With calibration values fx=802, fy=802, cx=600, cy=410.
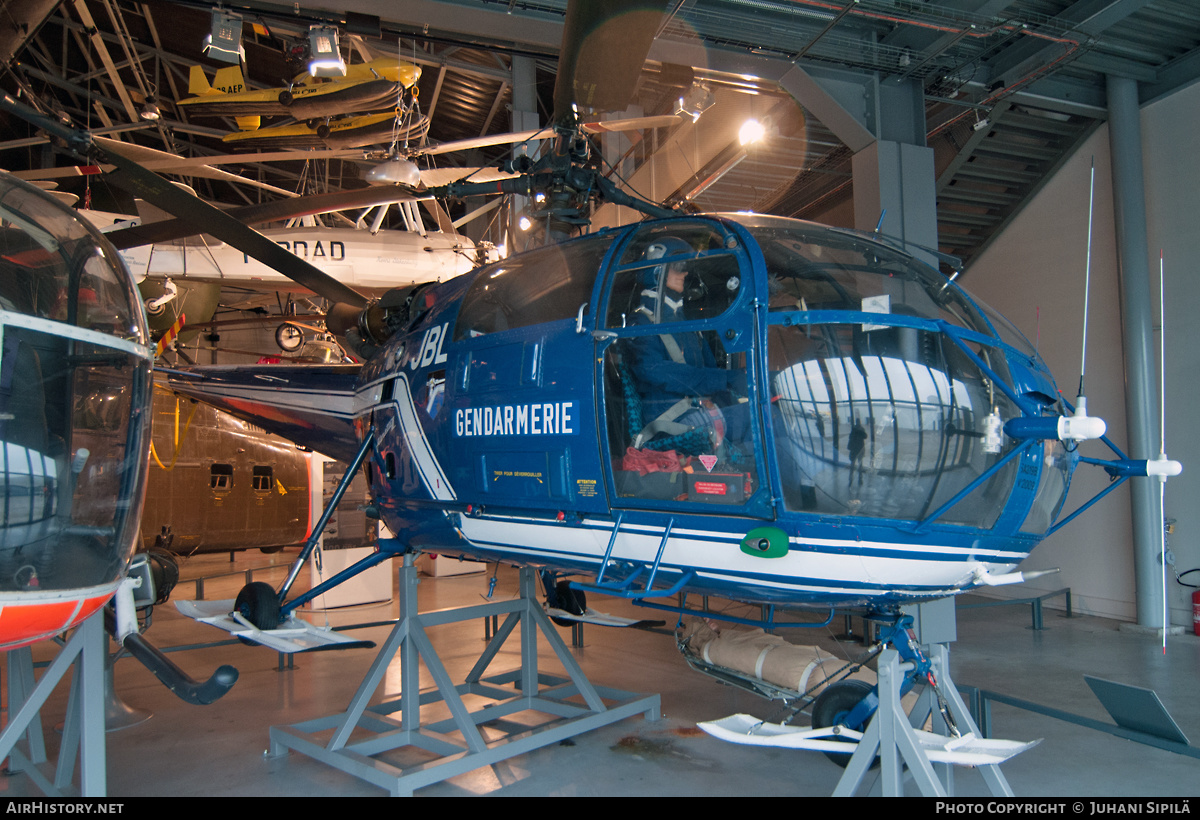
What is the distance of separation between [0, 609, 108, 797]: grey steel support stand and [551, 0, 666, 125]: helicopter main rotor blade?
11.8 feet

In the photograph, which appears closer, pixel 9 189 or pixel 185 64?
pixel 9 189

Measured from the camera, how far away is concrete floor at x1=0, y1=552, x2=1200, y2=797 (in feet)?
15.7

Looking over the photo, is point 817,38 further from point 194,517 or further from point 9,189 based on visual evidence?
point 194,517

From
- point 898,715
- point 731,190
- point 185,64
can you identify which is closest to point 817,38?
point 731,190

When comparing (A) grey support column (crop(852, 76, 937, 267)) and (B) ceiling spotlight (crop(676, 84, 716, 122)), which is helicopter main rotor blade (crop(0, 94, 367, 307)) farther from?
(A) grey support column (crop(852, 76, 937, 267))

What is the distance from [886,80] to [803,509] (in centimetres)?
622

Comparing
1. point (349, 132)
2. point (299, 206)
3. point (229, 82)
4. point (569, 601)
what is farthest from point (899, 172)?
A: point (229, 82)

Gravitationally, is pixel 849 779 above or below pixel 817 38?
below

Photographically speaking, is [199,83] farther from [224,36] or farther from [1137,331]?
[1137,331]

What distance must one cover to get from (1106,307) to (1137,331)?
925mm

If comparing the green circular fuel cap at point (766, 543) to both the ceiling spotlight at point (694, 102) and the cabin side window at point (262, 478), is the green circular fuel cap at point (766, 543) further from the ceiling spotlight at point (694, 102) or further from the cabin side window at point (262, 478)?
the cabin side window at point (262, 478)

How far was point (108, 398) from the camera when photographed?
11.4 ft

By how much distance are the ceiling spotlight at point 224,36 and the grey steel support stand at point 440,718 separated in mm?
5431

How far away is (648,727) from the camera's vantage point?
5.92m
